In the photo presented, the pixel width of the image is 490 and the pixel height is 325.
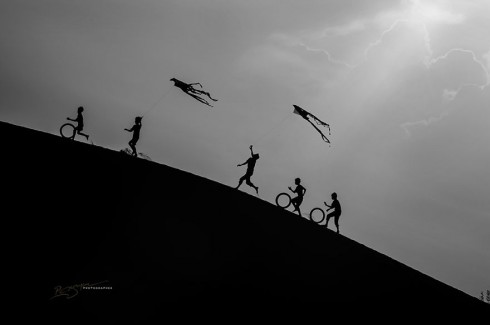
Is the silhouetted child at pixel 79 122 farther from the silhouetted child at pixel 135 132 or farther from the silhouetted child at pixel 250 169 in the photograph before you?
the silhouetted child at pixel 250 169

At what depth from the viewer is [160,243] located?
39.7ft

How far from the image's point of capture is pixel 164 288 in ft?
36.4

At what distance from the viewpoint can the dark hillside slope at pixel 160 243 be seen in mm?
10681

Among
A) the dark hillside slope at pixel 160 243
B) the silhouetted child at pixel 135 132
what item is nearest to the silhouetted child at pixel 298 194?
the dark hillside slope at pixel 160 243

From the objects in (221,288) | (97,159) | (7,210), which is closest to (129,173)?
(97,159)

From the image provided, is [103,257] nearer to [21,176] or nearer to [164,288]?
[164,288]

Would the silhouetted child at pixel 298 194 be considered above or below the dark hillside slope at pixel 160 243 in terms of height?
above

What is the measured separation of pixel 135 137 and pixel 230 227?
592 cm
